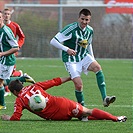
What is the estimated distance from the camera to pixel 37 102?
29.0 ft

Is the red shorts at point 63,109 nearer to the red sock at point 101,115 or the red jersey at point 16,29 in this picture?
the red sock at point 101,115

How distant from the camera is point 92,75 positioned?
62.4 feet

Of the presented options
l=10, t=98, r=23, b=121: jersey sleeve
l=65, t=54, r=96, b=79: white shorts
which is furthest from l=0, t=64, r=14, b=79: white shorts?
l=10, t=98, r=23, b=121: jersey sleeve

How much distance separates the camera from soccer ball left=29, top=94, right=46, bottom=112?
884 centimetres

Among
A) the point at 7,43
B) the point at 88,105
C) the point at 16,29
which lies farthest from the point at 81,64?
the point at 16,29

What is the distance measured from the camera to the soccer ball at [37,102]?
348 inches

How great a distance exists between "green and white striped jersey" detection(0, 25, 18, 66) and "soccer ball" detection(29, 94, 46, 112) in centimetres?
206

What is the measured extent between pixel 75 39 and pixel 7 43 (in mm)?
1278

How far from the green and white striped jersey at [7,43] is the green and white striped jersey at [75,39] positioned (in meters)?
0.81

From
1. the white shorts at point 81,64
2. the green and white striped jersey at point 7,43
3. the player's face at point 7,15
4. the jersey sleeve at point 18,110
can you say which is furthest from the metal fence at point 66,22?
the jersey sleeve at point 18,110

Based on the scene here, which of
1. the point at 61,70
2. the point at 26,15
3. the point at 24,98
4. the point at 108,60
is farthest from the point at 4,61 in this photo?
the point at 26,15

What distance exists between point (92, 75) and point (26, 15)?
10.1 meters

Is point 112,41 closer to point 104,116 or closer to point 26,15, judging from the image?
point 26,15

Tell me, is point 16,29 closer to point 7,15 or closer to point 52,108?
point 7,15
